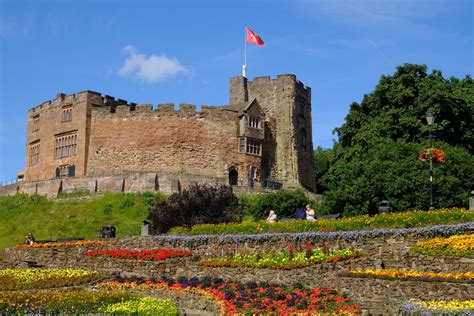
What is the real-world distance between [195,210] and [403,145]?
49.6 feet

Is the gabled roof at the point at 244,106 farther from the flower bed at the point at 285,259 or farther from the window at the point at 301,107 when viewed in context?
the flower bed at the point at 285,259

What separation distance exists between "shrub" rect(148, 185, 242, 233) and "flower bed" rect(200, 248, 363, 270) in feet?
36.1

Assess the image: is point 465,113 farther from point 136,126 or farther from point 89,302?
point 89,302

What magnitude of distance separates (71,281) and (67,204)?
3194 centimetres

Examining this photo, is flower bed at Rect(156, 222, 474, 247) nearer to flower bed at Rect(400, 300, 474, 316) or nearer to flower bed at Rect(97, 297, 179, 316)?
flower bed at Rect(400, 300, 474, 316)

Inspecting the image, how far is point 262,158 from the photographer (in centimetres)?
6600

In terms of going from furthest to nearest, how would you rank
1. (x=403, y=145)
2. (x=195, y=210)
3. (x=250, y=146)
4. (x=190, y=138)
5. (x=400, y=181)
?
(x=250, y=146) → (x=190, y=138) → (x=403, y=145) → (x=400, y=181) → (x=195, y=210)

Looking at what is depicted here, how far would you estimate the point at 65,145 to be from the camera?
6800cm

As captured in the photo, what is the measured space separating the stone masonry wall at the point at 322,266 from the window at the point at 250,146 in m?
30.5

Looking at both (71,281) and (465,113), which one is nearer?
(71,281)

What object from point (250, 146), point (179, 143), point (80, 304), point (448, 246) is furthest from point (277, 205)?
point (80, 304)

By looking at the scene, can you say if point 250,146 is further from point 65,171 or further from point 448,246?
point 448,246

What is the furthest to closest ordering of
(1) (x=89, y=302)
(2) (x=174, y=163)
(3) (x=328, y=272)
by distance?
1. (2) (x=174, y=163)
2. (3) (x=328, y=272)
3. (1) (x=89, y=302)

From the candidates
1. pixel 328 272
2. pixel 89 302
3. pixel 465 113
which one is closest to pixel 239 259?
pixel 328 272
